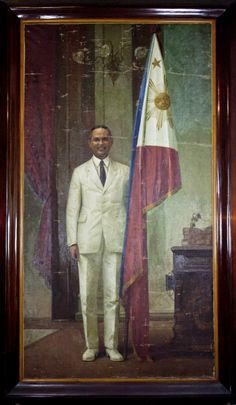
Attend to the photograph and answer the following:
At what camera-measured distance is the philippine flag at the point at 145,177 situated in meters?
3.48

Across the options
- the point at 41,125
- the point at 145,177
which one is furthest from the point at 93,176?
the point at 41,125

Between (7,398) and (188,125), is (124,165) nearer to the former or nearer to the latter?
(188,125)

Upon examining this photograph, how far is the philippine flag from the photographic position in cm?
348

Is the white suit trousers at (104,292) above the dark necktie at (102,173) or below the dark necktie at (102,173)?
below

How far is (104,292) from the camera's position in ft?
11.5

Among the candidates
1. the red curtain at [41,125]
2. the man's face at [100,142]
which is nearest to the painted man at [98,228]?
the man's face at [100,142]

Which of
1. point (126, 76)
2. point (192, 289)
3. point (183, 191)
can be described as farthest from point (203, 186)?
point (126, 76)

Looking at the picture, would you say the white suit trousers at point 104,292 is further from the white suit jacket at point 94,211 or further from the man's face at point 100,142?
the man's face at point 100,142

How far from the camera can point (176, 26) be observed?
141 inches

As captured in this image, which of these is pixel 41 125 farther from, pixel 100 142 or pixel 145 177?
pixel 145 177

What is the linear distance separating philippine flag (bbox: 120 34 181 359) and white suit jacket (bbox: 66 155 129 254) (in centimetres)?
6

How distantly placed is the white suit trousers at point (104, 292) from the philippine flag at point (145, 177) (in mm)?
63

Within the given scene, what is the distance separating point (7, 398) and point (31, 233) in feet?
3.48

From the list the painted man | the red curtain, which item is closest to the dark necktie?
the painted man
